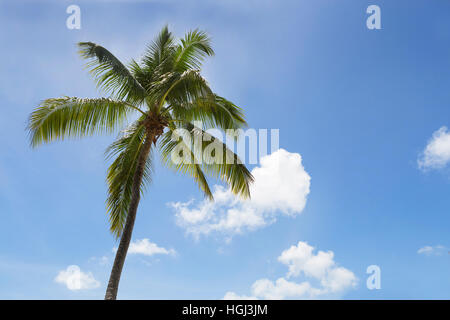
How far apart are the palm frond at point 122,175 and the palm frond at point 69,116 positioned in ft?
3.64

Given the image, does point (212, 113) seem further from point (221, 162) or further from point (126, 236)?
point (126, 236)

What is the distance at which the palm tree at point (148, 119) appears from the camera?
8789 mm

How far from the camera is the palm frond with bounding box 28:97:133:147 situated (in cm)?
866

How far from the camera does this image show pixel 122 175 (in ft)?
33.9

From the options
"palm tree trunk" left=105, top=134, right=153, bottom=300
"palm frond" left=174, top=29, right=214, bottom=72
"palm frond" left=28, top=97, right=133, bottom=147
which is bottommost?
"palm tree trunk" left=105, top=134, right=153, bottom=300

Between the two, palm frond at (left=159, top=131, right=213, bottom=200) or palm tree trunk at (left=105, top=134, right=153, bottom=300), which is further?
palm frond at (left=159, top=131, right=213, bottom=200)

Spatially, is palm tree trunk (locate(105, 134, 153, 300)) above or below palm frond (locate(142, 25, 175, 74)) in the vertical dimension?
below

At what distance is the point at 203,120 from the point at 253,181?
231 centimetres
